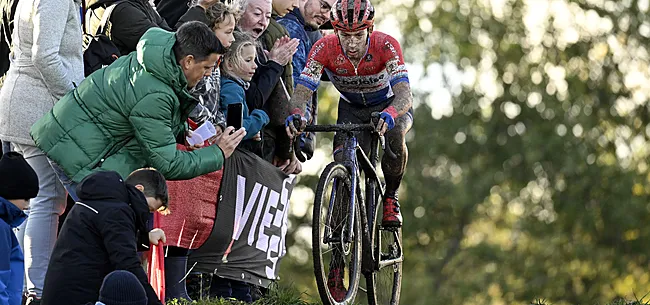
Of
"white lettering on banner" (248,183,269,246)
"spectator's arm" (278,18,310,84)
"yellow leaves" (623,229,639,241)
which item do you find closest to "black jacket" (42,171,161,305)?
"white lettering on banner" (248,183,269,246)

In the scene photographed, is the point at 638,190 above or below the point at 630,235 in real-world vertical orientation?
above

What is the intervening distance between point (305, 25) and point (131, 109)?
A: 11.5ft

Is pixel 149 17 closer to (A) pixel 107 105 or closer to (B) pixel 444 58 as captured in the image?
(A) pixel 107 105

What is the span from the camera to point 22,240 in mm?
8078

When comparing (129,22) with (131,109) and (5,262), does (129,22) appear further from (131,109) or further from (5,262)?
(5,262)

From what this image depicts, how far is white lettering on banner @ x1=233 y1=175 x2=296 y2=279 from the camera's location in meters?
9.53

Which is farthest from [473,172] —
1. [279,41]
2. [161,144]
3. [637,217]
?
[161,144]

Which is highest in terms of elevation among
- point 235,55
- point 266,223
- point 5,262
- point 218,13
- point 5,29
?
point 5,29

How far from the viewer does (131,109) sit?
7477 mm

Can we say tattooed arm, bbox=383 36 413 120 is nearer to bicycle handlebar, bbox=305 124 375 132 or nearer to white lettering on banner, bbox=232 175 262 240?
bicycle handlebar, bbox=305 124 375 132

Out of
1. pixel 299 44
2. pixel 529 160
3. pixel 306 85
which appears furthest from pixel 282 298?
pixel 529 160

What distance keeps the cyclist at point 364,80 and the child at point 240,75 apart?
0.29 m

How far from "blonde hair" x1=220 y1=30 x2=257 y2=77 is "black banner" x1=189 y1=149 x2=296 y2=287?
2.25 feet

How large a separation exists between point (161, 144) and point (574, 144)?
26790mm
